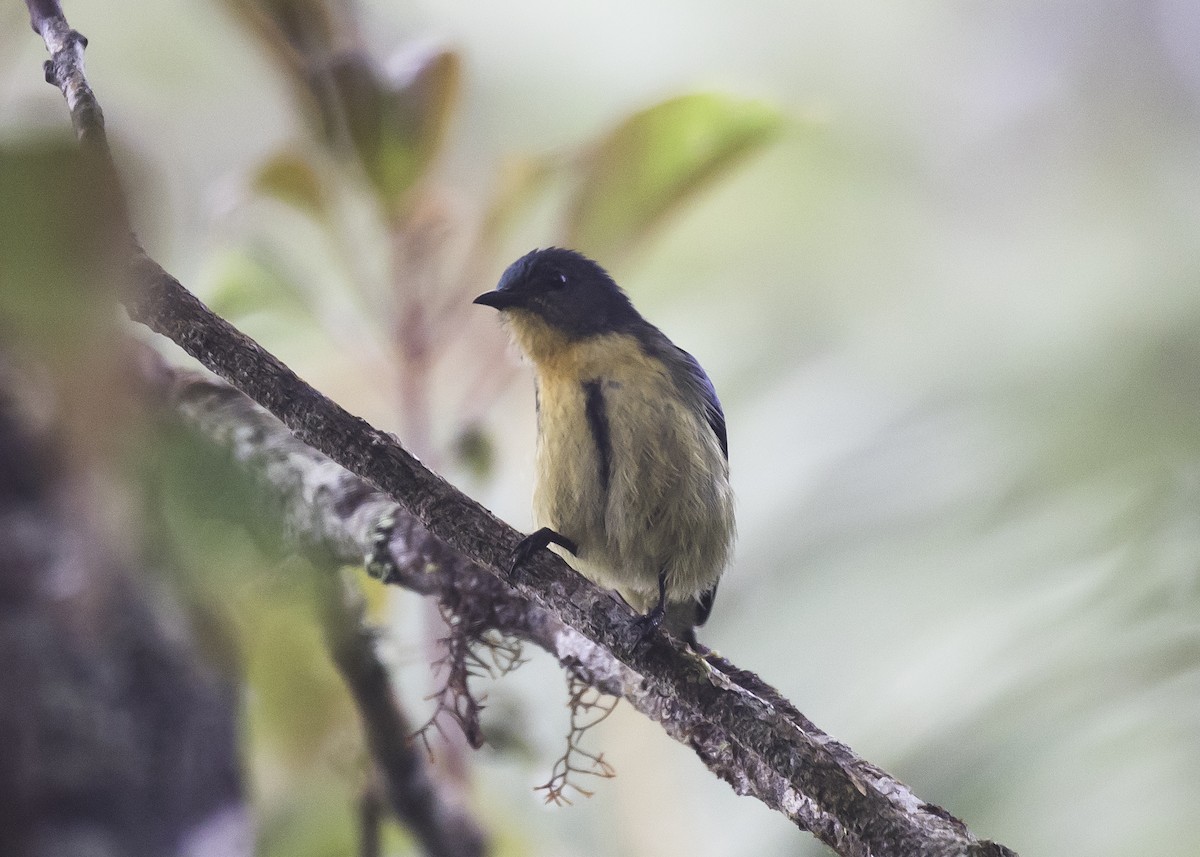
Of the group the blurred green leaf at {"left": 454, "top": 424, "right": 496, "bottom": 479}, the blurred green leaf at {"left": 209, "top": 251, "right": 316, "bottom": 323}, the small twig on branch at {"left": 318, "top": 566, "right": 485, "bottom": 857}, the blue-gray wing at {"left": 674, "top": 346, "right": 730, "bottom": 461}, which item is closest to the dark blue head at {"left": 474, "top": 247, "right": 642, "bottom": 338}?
the blue-gray wing at {"left": 674, "top": 346, "right": 730, "bottom": 461}

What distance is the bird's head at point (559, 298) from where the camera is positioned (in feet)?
7.33

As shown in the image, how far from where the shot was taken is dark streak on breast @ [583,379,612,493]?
2031 millimetres

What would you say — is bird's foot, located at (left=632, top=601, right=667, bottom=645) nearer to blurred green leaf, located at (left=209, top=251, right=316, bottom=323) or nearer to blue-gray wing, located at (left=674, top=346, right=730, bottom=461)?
blue-gray wing, located at (left=674, top=346, right=730, bottom=461)

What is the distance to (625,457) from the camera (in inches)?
79.3

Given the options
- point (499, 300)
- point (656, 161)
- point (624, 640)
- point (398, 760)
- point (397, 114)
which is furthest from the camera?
point (499, 300)

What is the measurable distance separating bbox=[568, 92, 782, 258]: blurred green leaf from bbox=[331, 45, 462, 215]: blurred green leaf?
0.33 m

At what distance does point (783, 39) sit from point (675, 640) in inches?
127

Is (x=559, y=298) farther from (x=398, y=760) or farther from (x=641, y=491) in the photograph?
(x=398, y=760)

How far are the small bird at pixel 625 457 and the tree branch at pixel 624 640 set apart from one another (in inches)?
20.0

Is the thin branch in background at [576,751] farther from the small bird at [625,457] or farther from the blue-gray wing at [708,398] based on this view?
the blue-gray wing at [708,398]

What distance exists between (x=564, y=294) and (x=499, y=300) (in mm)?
151

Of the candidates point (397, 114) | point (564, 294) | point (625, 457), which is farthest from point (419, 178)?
point (625, 457)

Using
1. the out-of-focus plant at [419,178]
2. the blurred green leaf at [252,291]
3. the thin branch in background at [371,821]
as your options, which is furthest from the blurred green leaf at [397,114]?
the thin branch in background at [371,821]

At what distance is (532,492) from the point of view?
2203 millimetres
